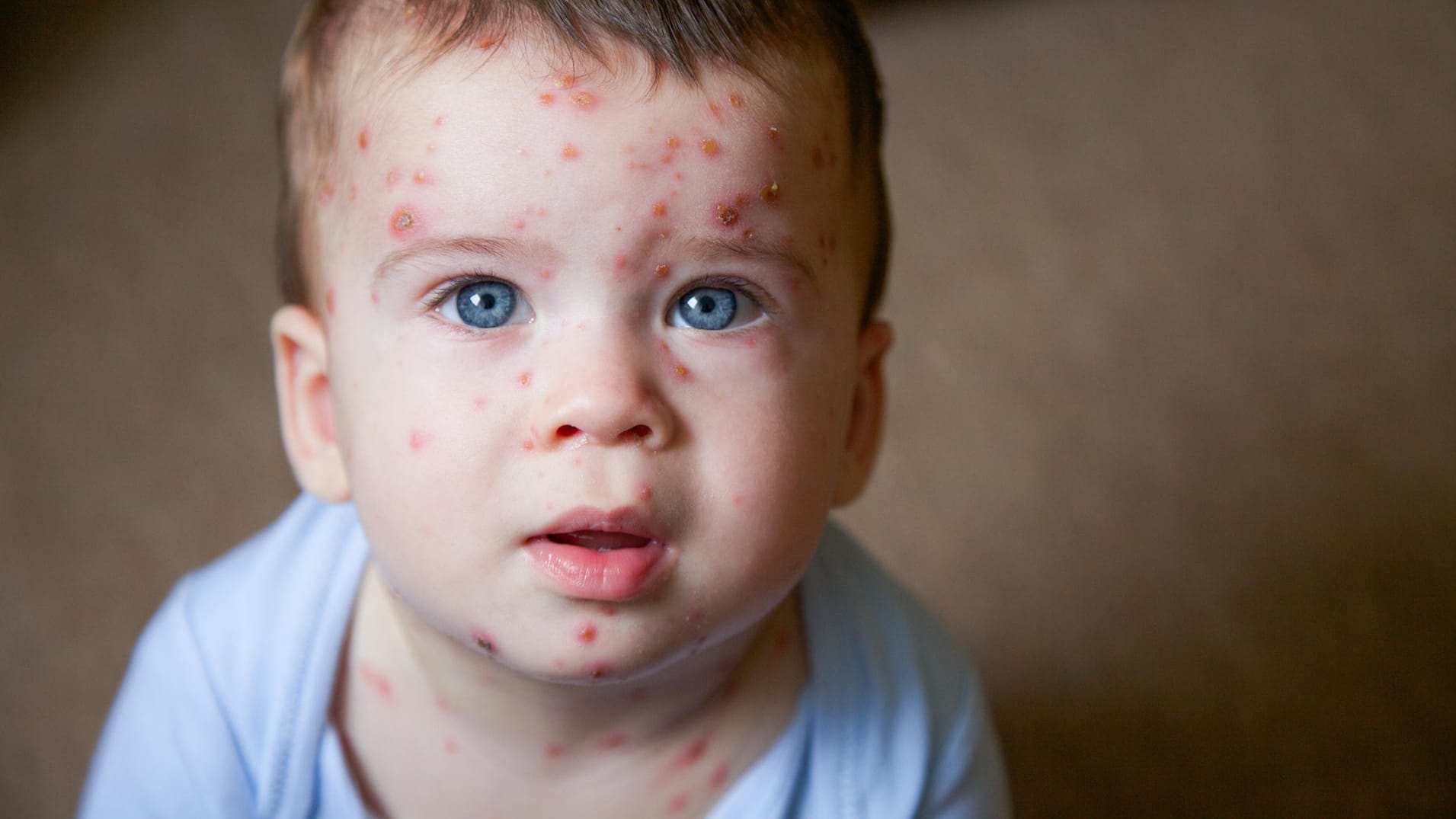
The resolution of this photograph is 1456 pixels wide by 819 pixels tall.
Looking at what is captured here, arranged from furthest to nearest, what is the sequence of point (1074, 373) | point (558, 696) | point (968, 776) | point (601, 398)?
1. point (1074, 373)
2. point (968, 776)
3. point (558, 696)
4. point (601, 398)

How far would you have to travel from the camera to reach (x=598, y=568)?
2.23 ft

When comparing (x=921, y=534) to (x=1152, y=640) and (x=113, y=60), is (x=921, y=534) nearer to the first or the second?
(x=1152, y=640)

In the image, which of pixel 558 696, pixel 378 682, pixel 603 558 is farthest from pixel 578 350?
A: pixel 378 682

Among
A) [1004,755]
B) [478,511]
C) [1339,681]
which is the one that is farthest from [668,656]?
[1339,681]

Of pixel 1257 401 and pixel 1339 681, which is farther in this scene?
pixel 1257 401

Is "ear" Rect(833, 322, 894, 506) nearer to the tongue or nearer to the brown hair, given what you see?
the brown hair

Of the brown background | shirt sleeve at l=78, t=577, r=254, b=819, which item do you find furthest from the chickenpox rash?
the brown background

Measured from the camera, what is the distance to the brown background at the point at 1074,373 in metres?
1.34

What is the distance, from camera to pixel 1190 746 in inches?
51.9

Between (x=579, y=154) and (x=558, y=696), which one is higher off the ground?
(x=579, y=154)

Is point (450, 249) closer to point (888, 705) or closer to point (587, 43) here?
point (587, 43)

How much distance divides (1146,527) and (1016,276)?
1.29 ft

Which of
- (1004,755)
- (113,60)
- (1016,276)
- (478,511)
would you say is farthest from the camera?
(113,60)

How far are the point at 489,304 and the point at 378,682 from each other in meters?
0.35
